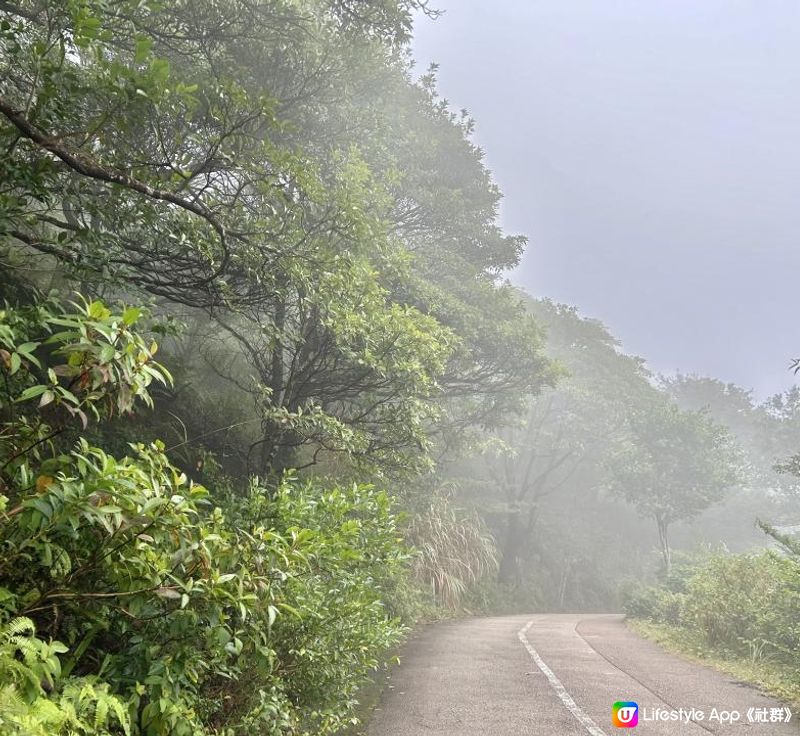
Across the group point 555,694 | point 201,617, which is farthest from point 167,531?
point 555,694

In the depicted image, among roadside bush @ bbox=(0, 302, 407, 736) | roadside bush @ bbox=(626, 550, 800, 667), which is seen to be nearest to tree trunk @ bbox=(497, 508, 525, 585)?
roadside bush @ bbox=(626, 550, 800, 667)

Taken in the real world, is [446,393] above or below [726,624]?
above

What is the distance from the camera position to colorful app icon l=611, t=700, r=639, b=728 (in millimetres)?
5543

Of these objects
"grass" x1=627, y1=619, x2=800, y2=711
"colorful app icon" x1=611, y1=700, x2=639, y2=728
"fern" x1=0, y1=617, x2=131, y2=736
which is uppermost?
"fern" x1=0, y1=617, x2=131, y2=736

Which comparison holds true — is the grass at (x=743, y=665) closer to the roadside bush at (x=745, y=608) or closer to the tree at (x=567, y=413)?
the roadside bush at (x=745, y=608)

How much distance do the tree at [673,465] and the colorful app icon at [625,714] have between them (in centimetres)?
2377

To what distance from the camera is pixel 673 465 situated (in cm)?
2809

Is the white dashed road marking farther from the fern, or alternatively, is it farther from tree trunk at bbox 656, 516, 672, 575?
tree trunk at bbox 656, 516, 672, 575

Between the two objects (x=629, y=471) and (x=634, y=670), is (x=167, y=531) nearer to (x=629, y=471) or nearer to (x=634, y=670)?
(x=634, y=670)

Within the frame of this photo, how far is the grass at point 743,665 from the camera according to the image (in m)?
7.38

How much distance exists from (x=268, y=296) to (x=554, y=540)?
103 ft

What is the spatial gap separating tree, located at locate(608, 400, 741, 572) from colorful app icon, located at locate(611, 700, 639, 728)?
23.8 meters

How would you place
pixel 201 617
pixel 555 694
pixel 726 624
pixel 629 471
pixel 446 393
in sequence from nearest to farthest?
pixel 201 617, pixel 555 694, pixel 726 624, pixel 446 393, pixel 629 471

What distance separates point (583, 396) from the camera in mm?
29297
